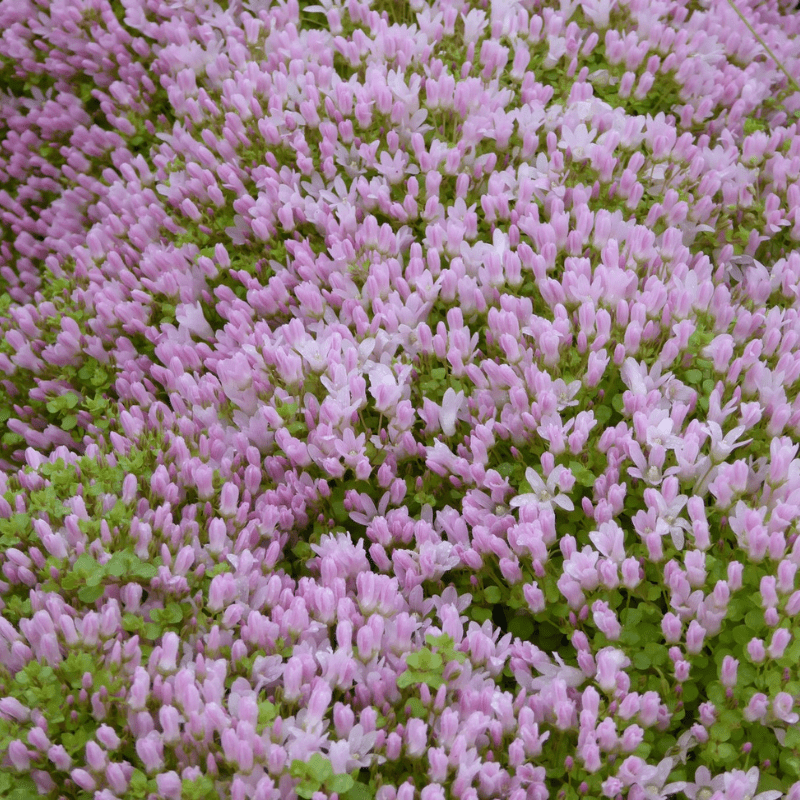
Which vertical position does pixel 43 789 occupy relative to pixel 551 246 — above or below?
below

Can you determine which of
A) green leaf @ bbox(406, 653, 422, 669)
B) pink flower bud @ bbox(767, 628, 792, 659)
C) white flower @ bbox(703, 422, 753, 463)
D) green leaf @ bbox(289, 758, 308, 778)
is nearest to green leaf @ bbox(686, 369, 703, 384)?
white flower @ bbox(703, 422, 753, 463)

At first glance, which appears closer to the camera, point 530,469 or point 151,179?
point 530,469

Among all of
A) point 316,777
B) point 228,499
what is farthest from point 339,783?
point 228,499

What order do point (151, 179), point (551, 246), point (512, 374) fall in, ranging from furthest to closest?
point (151, 179)
point (551, 246)
point (512, 374)

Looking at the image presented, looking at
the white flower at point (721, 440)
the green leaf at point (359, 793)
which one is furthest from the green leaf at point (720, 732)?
the green leaf at point (359, 793)

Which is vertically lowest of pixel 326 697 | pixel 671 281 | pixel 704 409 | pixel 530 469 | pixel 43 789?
pixel 43 789

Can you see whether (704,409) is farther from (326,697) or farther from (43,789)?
(43,789)

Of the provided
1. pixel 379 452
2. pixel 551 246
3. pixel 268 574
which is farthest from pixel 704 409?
pixel 268 574

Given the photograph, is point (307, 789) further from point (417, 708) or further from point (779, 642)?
point (779, 642)
